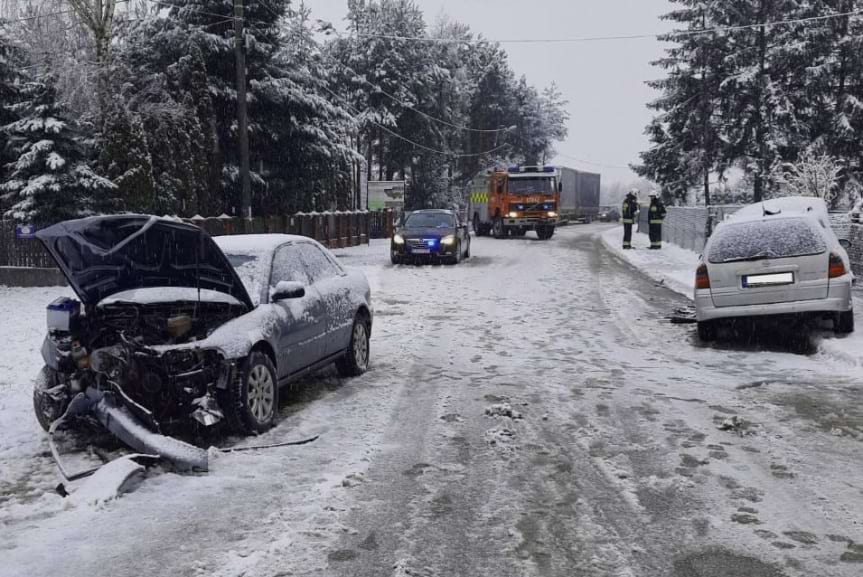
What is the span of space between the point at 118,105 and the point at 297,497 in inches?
759

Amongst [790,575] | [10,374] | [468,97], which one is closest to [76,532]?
[790,575]

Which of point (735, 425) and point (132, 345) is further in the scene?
point (735, 425)

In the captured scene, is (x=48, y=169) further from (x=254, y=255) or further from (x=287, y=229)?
(x=254, y=255)

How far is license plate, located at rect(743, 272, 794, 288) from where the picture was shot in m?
10.0

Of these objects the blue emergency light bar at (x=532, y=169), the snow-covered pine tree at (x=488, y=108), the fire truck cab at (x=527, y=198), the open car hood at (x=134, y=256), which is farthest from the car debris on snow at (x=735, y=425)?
the snow-covered pine tree at (x=488, y=108)

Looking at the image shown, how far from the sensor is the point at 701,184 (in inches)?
1767

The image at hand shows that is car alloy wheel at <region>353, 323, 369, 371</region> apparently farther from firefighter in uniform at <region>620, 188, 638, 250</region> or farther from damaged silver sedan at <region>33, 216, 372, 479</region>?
firefighter in uniform at <region>620, 188, 638, 250</region>

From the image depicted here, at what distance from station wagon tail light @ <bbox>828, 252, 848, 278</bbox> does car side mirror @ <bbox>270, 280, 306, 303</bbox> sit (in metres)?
6.53

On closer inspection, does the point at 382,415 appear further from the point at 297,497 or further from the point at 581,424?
the point at 297,497

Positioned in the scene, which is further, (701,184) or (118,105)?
(701,184)

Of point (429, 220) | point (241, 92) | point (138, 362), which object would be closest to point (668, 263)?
point (429, 220)

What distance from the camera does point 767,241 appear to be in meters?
10.3

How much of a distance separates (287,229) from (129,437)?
23168 millimetres

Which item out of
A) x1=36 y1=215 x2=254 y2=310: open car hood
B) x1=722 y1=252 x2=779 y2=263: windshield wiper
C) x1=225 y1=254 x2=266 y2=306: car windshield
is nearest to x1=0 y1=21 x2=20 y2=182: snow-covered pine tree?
x1=225 y1=254 x2=266 y2=306: car windshield
